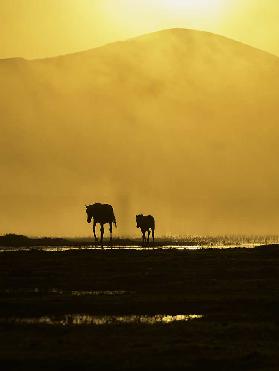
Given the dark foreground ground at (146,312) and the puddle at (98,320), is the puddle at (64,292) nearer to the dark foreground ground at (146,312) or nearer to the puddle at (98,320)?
the dark foreground ground at (146,312)

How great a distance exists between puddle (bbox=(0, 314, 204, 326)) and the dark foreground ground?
1.29 feet

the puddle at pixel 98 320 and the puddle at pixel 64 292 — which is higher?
the puddle at pixel 64 292

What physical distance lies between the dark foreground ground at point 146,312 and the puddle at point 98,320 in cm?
39

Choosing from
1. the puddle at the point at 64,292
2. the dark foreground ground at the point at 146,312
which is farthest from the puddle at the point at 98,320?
the puddle at the point at 64,292

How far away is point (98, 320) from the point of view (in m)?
20.6

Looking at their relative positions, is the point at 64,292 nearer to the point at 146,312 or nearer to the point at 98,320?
the point at 146,312

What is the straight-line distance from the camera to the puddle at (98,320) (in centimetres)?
2014

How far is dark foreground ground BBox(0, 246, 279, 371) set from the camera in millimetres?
15219

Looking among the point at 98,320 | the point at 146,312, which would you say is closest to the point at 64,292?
the point at 146,312

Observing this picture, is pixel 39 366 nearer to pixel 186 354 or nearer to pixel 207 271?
pixel 186 354

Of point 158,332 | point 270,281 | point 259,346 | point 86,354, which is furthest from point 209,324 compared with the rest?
point 270,281

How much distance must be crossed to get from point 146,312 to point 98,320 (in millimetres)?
2139

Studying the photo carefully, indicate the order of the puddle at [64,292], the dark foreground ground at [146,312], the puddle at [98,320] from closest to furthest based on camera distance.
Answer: the dark foreground ground at [146,312]
the puddle at [98,320]
the puddle at [64,292]

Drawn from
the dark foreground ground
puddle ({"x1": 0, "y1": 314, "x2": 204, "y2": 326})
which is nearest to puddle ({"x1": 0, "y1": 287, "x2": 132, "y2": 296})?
the dark foreground ground
